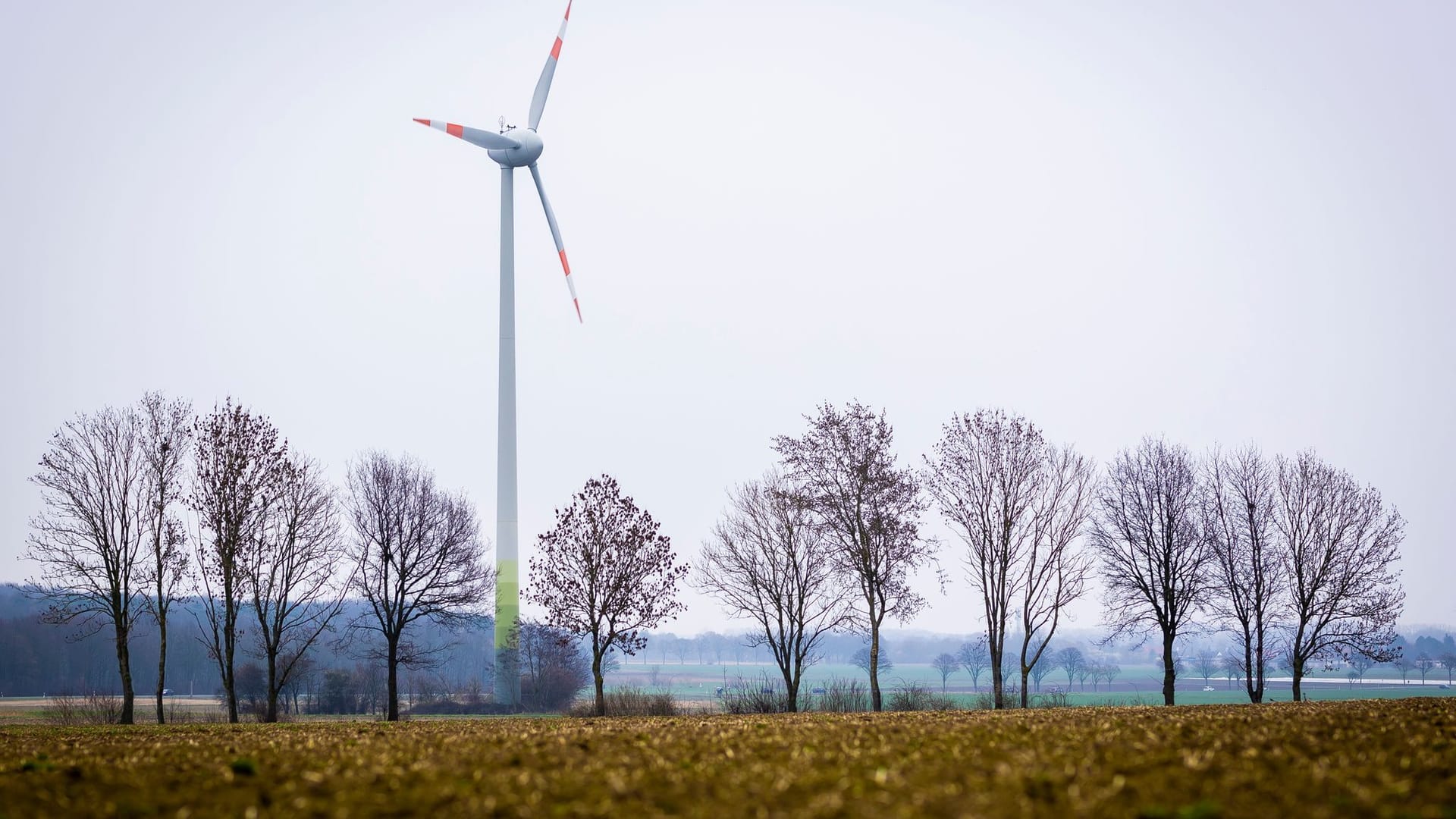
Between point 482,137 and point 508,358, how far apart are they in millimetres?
13392

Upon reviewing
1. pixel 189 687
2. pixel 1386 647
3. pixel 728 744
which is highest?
pixel 728 744

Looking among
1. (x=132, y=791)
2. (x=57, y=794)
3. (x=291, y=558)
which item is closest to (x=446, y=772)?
(x=132, y=791)

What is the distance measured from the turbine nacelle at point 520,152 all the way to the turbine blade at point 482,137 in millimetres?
225

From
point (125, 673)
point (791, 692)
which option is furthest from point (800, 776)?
point (125, 673)

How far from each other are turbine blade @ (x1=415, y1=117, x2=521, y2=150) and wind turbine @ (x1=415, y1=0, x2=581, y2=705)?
45mm

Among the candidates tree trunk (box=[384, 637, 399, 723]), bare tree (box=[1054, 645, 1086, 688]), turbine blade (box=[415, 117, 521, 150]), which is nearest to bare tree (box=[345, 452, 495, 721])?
tree trunk (box=[384, 637, 399, 723])

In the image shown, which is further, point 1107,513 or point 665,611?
point 1107,513

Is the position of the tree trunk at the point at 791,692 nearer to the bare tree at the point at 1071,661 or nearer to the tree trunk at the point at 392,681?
the tree trunk at the point at 392,681

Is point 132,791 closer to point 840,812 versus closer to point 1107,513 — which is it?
point 840,812

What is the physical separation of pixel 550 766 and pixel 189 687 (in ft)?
446

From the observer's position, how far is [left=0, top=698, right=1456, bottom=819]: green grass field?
25.3 ft

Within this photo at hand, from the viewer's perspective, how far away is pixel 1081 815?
7.18 metres

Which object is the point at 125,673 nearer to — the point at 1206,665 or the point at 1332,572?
the point at 1332,572

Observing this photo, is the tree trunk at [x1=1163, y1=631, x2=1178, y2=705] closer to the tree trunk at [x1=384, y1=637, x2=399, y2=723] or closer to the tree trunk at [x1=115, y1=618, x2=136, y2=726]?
the tree trunk at [x1=384, y1=637, x2=399, y2=723]
